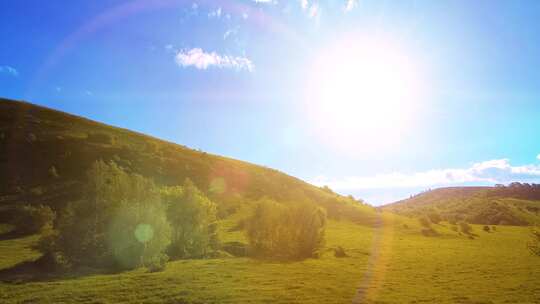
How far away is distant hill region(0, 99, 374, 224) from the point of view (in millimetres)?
68000

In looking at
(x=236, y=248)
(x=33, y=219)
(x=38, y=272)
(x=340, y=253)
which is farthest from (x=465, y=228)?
(x=33, y=219)

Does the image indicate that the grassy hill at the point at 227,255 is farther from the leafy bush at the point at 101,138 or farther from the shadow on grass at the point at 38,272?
the leafy bush at the point at 101,138

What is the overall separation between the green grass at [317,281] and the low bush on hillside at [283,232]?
11.9 ft

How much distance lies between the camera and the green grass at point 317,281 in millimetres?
25688

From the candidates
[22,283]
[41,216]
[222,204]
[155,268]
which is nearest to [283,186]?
[222,204]

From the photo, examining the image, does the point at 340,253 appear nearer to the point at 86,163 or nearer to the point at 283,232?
the point at 283,232

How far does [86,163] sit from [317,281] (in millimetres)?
67032

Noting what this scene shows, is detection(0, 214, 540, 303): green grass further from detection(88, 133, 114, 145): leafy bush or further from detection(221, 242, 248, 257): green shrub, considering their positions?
detection(88, 133, 114, 145): leafy bush

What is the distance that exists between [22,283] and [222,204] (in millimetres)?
56144

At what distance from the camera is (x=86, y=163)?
7881cm

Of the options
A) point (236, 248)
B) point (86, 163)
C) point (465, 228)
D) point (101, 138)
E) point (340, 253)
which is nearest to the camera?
point (236, 248)

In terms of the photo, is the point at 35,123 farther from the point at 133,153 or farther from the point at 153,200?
the point at 153,200

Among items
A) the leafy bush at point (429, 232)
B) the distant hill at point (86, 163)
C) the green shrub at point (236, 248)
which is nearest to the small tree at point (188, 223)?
the green shrub at point (236, 248)

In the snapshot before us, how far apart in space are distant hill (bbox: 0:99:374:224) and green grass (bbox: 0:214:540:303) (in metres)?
25.3
